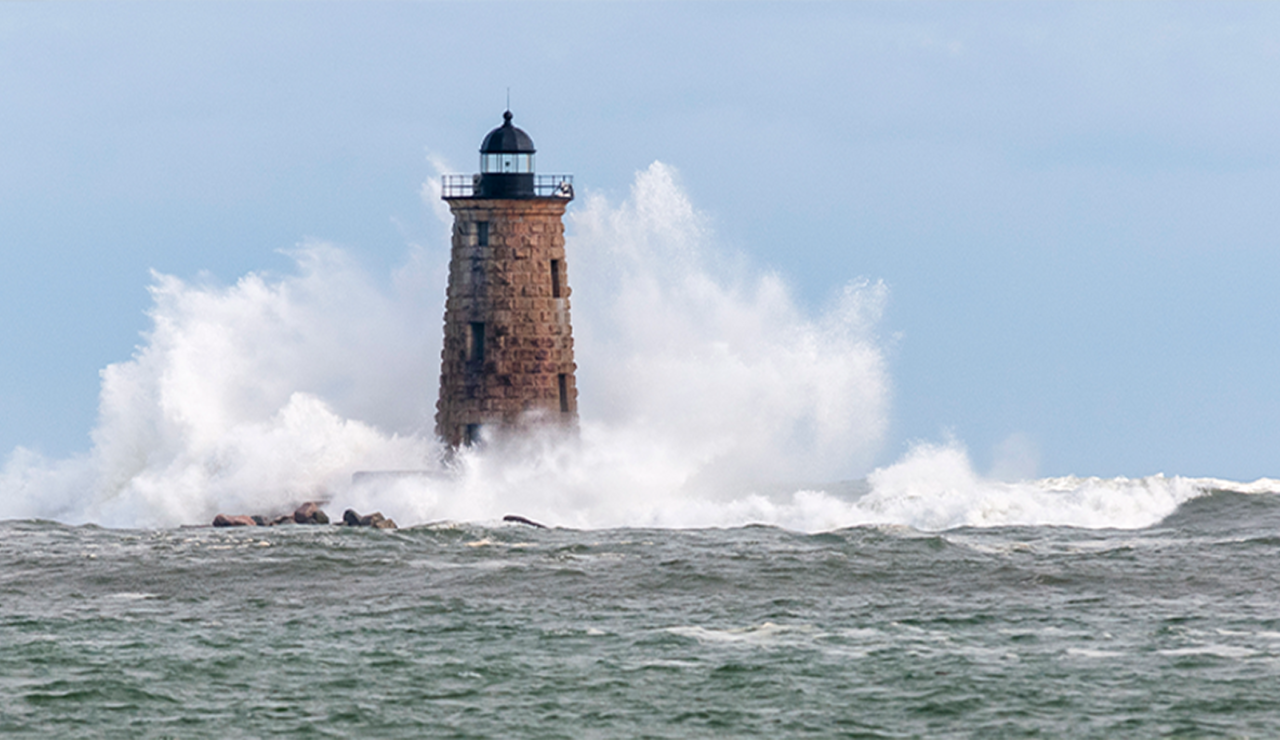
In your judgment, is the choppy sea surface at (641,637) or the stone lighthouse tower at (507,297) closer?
the choppy sea surface at (641,637)

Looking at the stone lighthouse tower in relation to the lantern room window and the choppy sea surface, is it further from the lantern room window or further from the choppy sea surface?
the choppy sea surface

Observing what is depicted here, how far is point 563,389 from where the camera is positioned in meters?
36.1

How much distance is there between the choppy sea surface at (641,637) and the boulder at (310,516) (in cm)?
544

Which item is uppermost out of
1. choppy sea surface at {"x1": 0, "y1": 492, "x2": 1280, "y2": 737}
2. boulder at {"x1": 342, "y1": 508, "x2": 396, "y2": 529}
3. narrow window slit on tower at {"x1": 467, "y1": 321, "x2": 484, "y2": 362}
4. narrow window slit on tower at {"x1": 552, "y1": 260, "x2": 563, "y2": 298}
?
narrow window slit on tower at {"x1": 552, "y1": 260, "x2": 563, "y2": 298}

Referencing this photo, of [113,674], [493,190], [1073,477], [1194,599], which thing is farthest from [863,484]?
[113,674]

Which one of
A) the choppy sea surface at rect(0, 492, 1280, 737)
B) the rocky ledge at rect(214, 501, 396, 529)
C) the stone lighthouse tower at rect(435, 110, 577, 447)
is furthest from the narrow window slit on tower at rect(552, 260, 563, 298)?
the choppy sea surface at rect(0, 492, 1280, 737)

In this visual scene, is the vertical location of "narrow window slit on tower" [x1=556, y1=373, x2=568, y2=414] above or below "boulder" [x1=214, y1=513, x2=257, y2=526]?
above

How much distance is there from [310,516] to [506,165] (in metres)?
8.45

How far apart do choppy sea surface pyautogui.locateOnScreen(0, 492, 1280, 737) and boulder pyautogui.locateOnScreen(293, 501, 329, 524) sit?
17.9 feet

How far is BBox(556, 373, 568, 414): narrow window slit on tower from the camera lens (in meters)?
36.0

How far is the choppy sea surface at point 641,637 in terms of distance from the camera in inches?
590

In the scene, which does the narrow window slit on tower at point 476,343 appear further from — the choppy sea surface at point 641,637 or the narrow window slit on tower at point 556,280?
the choppy sea surface at point 641,637

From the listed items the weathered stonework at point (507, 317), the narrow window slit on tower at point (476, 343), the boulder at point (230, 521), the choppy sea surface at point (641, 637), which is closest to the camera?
the choppy sea surface at point (641, 637)

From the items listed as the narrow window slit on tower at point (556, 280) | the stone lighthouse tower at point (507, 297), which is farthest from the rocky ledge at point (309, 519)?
the narrow window slit on tower at point (556, 280)
